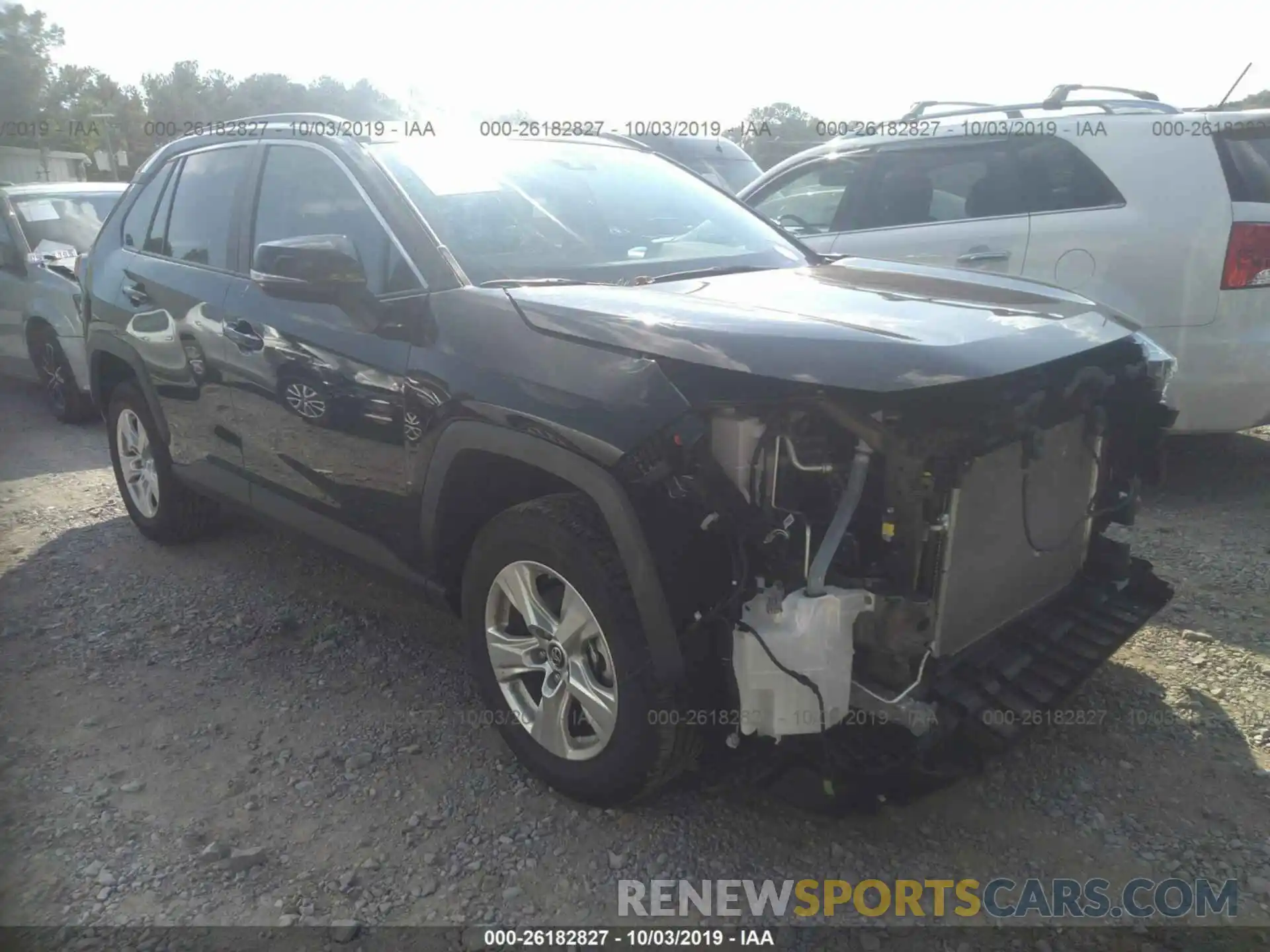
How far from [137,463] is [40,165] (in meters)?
11.2

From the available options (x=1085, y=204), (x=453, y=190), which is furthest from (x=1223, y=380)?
(x=453, y=190)

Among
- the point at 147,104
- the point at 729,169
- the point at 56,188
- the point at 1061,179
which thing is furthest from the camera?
the point at 147,104

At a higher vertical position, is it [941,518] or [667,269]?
[667,269]

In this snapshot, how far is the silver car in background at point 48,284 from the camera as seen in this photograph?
7.20 m

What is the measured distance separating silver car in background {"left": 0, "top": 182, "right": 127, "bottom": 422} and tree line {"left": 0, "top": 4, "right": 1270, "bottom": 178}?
78 centimetres

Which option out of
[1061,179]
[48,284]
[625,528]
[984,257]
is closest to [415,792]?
[625,528]

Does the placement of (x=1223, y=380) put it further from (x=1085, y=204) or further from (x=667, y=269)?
(x=667, y=269)

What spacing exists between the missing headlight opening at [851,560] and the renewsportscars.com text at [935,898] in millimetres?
318

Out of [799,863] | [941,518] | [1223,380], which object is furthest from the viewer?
[1223,380]

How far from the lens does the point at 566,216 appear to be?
10.8 ft

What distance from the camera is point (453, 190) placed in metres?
3.16

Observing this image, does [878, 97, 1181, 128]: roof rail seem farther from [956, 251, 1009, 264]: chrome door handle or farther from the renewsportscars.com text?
the renewsportscars.com text

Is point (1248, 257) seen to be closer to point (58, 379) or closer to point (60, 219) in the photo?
point (58, 379)

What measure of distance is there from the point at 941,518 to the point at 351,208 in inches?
85.3
